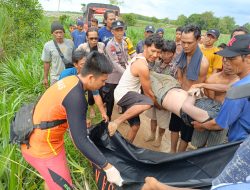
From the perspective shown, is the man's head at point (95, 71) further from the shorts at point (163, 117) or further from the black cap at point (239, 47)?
the shorts at point (163, 117)

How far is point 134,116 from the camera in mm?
3307

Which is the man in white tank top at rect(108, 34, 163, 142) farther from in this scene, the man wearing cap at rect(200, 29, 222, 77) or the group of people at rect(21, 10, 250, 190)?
the man wearing cap at rect(200, 29, 222, 77)

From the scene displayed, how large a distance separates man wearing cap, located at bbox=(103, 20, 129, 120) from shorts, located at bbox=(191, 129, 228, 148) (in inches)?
58.8

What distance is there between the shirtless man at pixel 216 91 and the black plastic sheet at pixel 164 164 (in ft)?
2.24

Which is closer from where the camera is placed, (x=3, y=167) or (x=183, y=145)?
(x=3, y=167)

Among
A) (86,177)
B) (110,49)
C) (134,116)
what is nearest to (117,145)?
(86,177)

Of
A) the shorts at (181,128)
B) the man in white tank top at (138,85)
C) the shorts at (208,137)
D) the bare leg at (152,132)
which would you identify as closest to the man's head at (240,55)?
the shorts at (208,137)

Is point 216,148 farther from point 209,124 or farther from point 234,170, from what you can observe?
point 234,170

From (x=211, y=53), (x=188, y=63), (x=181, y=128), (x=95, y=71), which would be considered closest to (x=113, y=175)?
(x=95, y=71)

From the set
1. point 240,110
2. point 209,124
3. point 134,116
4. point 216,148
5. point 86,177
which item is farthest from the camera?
point 134,116

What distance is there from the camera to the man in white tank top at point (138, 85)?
10.2 ft

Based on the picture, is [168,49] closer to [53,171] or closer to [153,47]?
[153,47]

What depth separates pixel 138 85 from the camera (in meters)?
3.34

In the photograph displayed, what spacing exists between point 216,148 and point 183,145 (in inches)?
44.8
